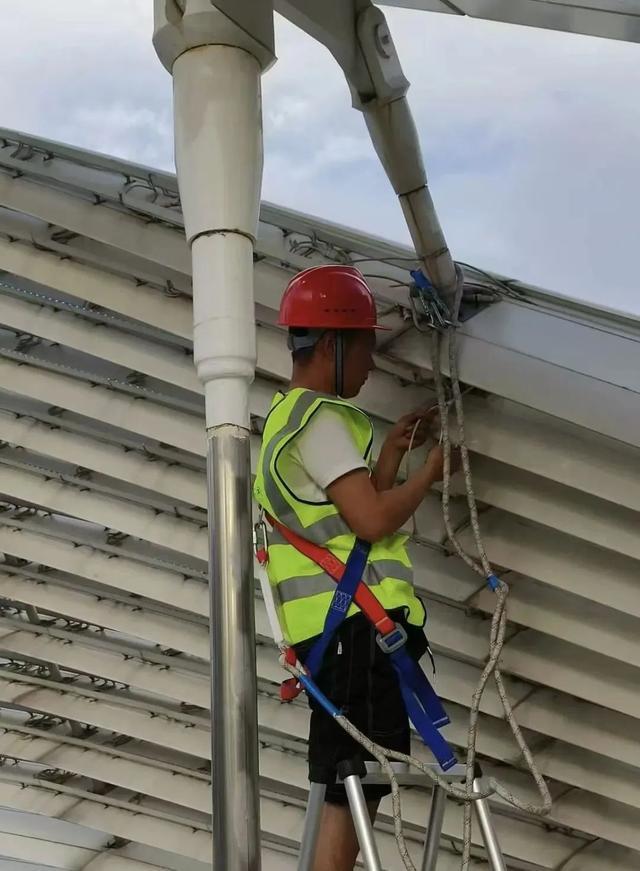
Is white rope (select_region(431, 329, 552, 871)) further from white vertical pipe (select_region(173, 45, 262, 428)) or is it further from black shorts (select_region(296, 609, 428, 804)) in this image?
white vertical pipe (select_region(173, 45, 262, 428))

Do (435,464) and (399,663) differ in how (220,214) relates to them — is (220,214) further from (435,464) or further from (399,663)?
(399,663)

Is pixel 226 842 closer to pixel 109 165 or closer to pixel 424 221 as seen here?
pixel 424 221

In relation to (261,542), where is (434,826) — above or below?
below

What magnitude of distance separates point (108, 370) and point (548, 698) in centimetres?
145

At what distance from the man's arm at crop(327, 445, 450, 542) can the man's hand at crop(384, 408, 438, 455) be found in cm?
26

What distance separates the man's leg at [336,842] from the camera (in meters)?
1.58

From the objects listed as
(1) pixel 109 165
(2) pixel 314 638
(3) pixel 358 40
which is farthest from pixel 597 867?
(1) pixel 109 165

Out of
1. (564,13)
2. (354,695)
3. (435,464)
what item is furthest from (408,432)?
(564,13)

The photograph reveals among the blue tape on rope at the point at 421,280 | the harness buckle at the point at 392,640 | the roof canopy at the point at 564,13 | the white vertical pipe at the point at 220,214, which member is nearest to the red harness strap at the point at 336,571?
the harness buckle at the point at 392,640

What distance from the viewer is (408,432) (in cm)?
189

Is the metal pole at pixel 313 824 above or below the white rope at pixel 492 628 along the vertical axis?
below

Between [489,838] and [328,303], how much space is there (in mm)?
972

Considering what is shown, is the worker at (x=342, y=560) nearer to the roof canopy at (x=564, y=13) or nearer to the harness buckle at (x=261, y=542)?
the harness buckle at (x=261, y=542)

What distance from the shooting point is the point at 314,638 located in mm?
1621
